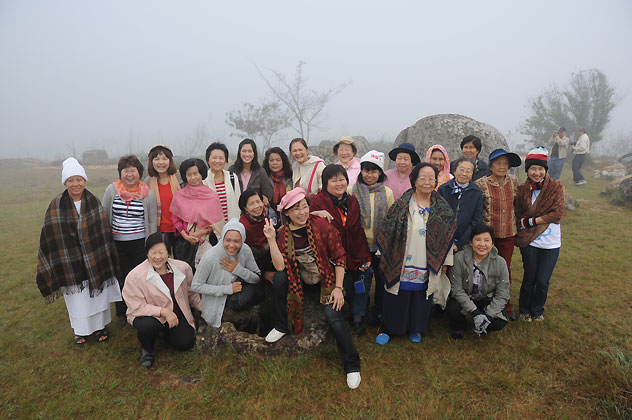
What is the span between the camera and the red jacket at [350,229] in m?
3.40

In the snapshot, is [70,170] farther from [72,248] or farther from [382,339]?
[382,339]

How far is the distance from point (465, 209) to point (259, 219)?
217 cm

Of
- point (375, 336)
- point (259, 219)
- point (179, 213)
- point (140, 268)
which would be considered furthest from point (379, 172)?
point (140, 268)

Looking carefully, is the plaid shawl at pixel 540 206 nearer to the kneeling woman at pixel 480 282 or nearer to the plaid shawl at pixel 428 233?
the kneeling woman at pixel 480 282

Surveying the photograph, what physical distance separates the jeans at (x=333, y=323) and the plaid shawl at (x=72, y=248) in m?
1.97

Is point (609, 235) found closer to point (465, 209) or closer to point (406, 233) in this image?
point (465, 209)

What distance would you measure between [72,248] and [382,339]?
3371mm

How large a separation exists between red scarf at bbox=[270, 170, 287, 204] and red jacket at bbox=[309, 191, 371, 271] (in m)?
1.03

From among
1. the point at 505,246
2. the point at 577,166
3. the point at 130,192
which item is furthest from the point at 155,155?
the point at 577,166

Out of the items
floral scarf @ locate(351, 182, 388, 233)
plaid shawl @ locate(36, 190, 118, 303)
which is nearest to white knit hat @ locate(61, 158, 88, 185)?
plaid shawl @ locate(36, 190, 118, 303)

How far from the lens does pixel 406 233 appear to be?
3289 mm

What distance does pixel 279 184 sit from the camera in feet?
14.8

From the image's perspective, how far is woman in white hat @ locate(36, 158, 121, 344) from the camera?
347 centimetres

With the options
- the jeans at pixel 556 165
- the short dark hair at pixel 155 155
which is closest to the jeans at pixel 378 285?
the short dark hair at pixel 155 155
